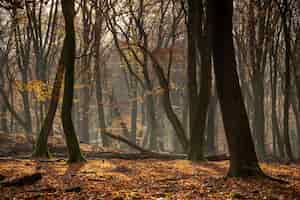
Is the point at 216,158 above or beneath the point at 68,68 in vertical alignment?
beneath

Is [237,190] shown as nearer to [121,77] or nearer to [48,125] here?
[48,125]

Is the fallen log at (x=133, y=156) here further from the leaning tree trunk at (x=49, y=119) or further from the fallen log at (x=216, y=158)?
the leaning tree trunk at (x=49, y=119)

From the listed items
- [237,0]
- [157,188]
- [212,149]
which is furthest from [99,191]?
[237,0]

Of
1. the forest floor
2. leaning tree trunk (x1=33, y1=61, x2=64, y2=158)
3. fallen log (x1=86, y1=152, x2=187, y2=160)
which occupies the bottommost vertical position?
fallen log (x1=86, y1=152, x2=187, y2=160)

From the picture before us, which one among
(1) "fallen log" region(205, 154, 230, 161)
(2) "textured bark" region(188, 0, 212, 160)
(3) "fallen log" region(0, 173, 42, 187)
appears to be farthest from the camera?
(1) "fallen log" region(205, 154, 230, 161)

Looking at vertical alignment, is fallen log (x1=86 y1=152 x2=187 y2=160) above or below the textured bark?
below

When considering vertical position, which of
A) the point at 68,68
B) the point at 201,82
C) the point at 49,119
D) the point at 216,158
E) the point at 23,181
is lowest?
the point at 216,158

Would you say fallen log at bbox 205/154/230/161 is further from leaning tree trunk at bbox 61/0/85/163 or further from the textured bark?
leaning tree trunk at bbox 61/0/85/163

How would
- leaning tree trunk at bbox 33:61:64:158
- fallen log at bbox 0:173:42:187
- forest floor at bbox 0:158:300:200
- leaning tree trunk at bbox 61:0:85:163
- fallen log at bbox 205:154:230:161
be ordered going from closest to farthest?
forest floor at bbox 0:158:300:200 → fallen log at bbox 0:173:42:187 → leaning tree trunk at bbox 61:0:85:163 → leaning tree trunk at bbox 33:61:64:158 → fallen log at bbox 205:154:230:161

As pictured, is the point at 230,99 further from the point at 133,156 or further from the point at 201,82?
the point at 133,156

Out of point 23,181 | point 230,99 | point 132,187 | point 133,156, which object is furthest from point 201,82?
point 23,181

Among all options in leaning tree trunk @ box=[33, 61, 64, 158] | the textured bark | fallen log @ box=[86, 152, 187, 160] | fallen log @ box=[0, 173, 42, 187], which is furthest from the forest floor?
fallen log @ box=[86, 152, 187, 160]

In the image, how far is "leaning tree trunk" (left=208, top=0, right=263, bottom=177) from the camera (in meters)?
9.00

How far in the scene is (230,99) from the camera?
908 centimetres
